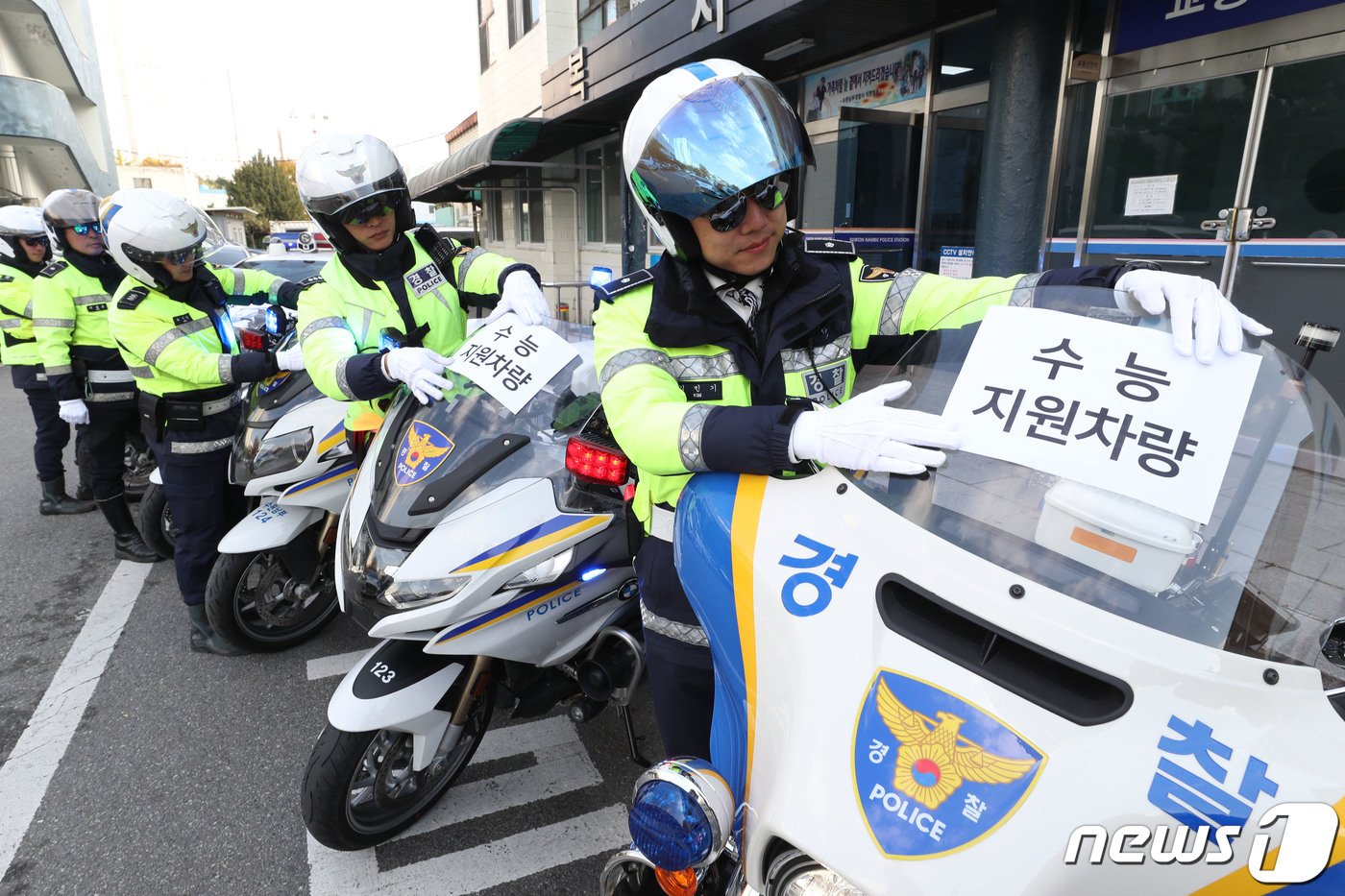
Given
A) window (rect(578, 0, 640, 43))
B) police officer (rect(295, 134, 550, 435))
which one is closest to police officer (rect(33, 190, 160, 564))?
police officer (rect(295, 134, 550, 435))

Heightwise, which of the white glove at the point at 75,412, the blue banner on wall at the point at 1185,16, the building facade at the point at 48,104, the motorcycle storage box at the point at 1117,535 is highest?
the building facade at the point at 48,104

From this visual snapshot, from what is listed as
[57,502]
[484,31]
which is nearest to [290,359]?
[57,502]

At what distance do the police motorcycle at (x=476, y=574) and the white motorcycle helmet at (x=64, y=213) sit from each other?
383 centimetres

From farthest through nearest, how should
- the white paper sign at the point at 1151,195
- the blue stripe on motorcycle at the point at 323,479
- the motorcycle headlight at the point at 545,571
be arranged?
the white paper sign at the point at 1151,195 → the blue stripe on motorcycle at the point at 323,479 → the motorcycle headlight at the point at 545,571

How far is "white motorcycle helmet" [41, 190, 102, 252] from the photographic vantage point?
4664 millimetres

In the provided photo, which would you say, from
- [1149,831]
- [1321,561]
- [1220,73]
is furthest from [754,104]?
[1220,73]

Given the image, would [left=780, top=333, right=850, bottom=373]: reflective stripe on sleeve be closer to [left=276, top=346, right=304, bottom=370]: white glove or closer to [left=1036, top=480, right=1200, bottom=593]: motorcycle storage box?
[left=1036, top=480, right=1200, bottom=593]: motorcycle storage box

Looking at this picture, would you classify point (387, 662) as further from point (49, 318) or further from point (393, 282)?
point (49, 318)

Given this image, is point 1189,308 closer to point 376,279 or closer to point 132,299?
point 376,279

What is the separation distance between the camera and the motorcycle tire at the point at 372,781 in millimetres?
2152

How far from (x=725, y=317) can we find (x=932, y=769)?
0.94 meters

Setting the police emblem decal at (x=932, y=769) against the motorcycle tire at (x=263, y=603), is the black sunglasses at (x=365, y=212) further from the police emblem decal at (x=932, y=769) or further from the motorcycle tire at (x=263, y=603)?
the police emblem decal at (x=932, y=769)

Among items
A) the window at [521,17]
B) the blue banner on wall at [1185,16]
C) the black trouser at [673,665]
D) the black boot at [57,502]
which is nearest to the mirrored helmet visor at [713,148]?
the black trouser at [673,665]
